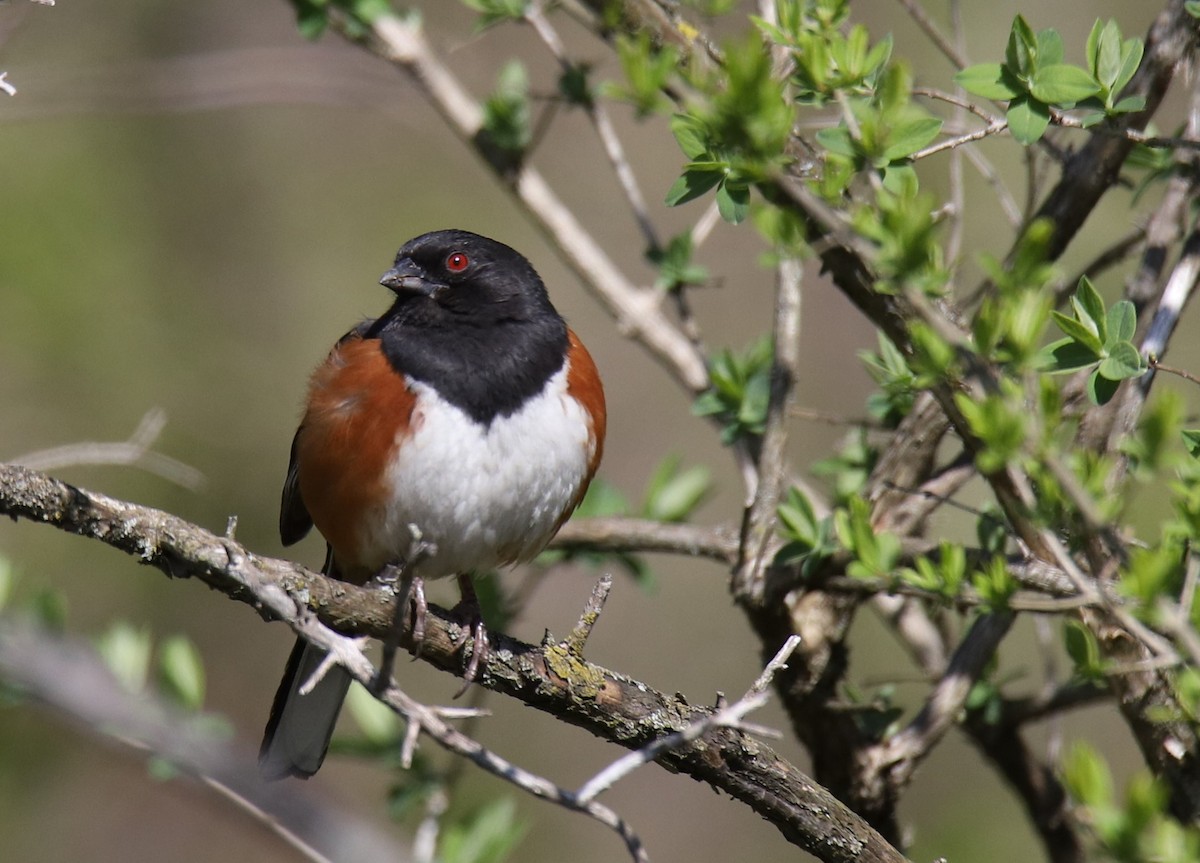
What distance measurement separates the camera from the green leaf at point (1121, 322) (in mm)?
1768

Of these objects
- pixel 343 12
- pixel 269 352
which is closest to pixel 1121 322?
pixel 343 12

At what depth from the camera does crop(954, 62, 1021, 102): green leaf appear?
1854mm

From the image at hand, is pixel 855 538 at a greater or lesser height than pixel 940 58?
lesser

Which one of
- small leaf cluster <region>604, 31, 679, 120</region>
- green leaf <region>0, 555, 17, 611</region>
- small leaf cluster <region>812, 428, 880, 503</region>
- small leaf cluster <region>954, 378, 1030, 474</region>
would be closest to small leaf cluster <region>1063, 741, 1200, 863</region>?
small leaf cluster <region>954, 378, 1030, 474</region>

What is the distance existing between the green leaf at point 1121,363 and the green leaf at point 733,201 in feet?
1.77

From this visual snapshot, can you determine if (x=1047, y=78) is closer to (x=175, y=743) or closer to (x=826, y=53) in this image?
(x=826, y=53)

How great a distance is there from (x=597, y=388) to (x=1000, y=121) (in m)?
1.14

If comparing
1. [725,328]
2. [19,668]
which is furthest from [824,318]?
[19,668]

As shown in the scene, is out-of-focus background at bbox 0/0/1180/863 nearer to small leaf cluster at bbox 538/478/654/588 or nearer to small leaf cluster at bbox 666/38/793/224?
small leaf cluster at bbox 538/478/654/588

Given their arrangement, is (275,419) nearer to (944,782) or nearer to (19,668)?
(944,782)

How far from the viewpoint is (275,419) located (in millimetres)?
5410

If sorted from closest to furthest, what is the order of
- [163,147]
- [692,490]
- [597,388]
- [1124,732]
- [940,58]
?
1. [597,388]
2. [692,490]
3. [1124,732]
4. [940,58]
5. [163,147]

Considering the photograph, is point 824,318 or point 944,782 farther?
point 824,318

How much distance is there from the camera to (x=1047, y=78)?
6.08ft
